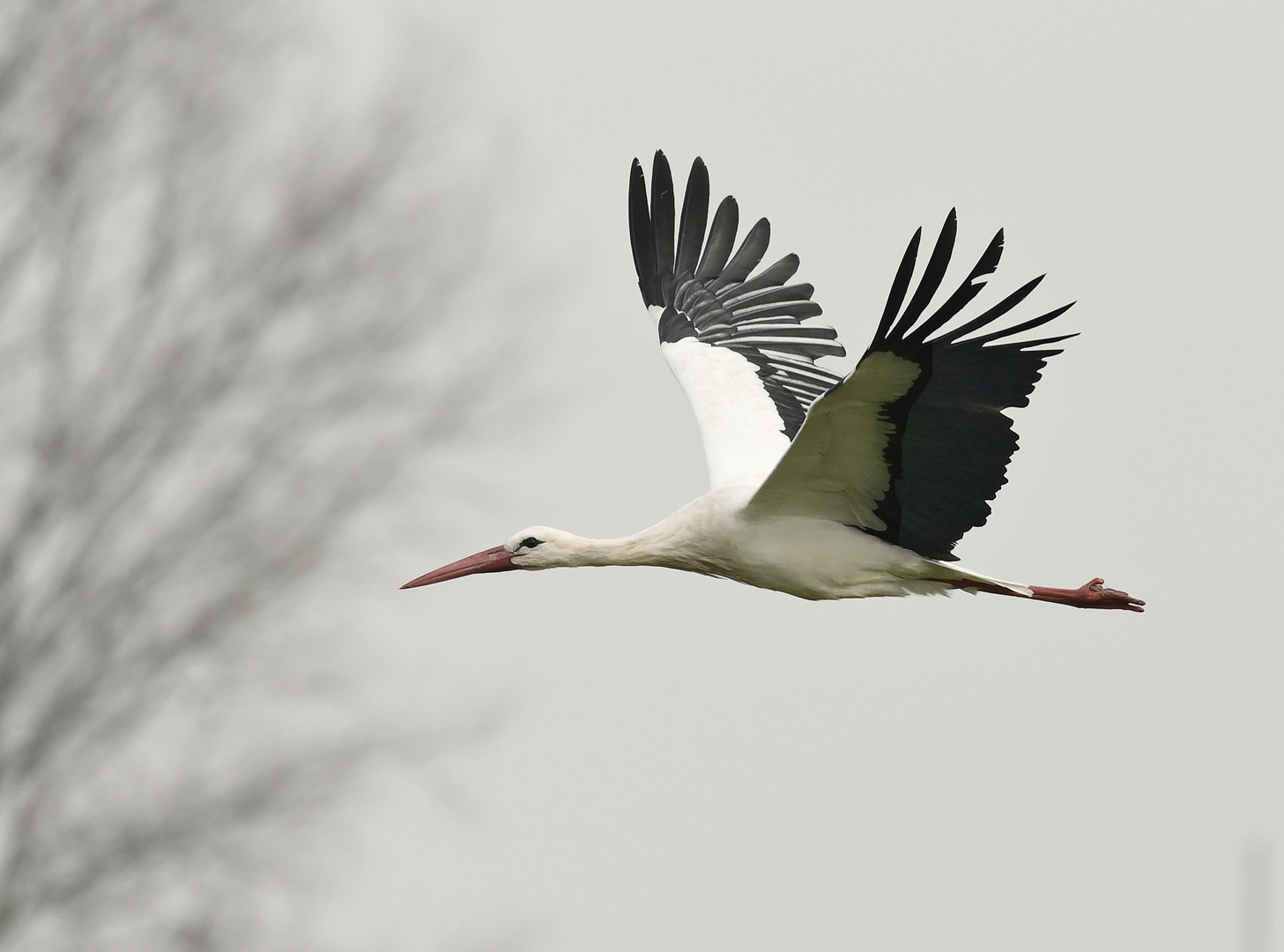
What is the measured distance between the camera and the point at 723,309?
9.62 m

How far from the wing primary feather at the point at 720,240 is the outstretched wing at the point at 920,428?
2762 millimetres

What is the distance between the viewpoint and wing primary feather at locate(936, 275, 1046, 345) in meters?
5.96

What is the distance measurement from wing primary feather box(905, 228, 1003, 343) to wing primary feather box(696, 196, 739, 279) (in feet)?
11.7

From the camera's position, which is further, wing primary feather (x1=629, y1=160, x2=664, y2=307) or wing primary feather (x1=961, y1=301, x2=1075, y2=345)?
wing primary feather (x1=629, y1=160, x2=664, y2=307)

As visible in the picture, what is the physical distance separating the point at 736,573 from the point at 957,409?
1274 millimetres

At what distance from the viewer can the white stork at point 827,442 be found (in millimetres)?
6363

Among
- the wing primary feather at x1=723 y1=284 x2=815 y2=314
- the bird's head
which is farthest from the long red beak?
the wing primary feather at x1=723 y1=284 x2=815 y2=314

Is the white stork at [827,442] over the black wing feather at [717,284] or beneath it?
beneath

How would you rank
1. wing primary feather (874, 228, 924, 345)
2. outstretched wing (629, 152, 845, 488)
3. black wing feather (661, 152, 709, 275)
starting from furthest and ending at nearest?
black wing feather (661, 152, 709, 275), outstretched wing (629, 152, 845, 488), wing primary feather (874, 228, 924, 345)

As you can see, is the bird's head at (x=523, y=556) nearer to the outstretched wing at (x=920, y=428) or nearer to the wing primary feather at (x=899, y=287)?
the outstretched wing at (x=920, y=428)

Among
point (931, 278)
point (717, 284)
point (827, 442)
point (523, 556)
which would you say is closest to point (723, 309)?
point (717, 284)

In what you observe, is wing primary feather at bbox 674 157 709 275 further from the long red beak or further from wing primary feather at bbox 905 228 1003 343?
wing primary feather at bbox 905 228 1003 343

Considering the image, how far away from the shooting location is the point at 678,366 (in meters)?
9.03

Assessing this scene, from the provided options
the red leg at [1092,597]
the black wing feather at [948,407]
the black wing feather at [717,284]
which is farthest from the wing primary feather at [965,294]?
the black wing feather at [717,284]
